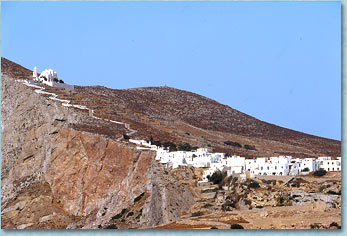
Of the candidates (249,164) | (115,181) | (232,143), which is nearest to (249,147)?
(232,143)

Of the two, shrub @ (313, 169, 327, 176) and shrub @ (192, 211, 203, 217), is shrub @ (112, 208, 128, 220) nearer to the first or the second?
shrub @ (192, 211, 203, 217)

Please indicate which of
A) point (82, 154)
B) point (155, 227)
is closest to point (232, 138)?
point (82, 154)

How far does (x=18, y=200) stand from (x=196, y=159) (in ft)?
29.0

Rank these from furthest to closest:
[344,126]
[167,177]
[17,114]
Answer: [17,114] → [167,177] → [344,126]

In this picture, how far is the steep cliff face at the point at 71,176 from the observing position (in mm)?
39469

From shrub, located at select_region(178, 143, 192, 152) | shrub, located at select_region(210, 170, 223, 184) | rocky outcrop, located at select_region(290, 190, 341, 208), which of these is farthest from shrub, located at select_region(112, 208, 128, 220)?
shrub, located at select_region(178, 143, 192, 152)

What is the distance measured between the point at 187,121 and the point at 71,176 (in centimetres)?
2257

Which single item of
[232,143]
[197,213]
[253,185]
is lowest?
[197,213]

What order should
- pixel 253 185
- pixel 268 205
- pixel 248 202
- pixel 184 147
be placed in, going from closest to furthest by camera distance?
pixel 268 205
pixel 248 202
pixel 253 185
pixel 184 147

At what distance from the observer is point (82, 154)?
148ft

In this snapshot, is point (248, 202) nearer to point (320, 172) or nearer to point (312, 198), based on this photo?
point (312, 198)

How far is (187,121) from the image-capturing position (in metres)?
66.2

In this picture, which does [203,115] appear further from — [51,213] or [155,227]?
[155,227]

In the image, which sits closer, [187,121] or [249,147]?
[249,147]
